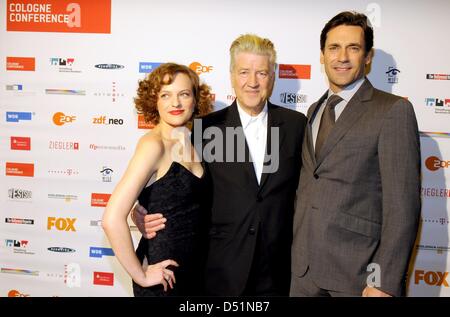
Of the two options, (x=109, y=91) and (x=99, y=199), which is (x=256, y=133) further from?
(x=99, y=199)

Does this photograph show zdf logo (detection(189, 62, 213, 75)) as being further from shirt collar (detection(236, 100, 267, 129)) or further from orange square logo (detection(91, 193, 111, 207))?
orange square logo (detection(91, 193, 111, 207))

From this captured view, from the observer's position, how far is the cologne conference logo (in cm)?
302

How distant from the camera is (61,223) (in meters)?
3.16

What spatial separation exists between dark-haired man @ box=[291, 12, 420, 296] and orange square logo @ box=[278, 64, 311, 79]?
0.80 m

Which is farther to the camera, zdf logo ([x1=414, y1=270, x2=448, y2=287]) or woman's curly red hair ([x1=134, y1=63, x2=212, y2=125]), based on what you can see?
zdf logo ([x1=414, y1=270, x2=448, y2=287])

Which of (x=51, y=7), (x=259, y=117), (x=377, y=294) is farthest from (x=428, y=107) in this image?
(x=51, y=7)

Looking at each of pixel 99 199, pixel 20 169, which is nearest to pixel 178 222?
pixel 99 199

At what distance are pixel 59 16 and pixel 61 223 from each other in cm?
157

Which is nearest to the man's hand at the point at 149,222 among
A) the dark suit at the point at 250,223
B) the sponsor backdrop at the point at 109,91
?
the dark suit at the point at 250,223

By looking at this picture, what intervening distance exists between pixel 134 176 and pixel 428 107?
2.17 m

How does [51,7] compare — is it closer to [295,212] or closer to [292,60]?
[292,60]

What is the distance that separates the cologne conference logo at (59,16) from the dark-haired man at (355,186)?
5.82ft

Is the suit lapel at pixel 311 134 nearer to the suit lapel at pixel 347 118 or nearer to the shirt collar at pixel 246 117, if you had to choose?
the suit lapel at pixel 347 118

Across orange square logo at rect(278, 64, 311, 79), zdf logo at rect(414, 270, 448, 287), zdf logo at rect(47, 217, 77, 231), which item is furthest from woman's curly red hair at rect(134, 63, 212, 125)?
zdf logo at rect(414, 270, 448, 287)
